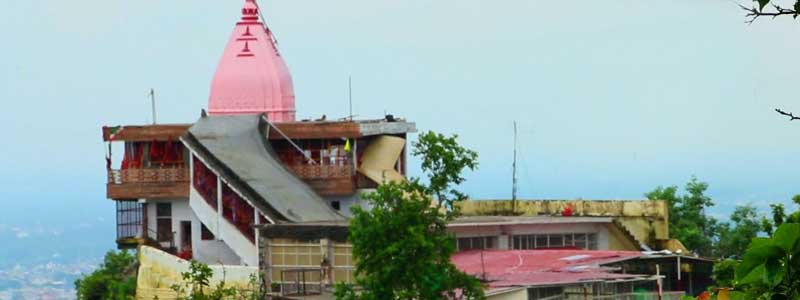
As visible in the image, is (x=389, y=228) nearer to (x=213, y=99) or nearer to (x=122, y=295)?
(x=122, y=295)

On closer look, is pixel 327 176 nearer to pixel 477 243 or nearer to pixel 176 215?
pixel 176 215

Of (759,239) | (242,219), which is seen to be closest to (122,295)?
(242,219)

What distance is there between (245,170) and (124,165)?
176 inches

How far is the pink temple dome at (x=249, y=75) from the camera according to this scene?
182 ft

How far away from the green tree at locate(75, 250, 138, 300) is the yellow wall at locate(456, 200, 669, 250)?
274 inches

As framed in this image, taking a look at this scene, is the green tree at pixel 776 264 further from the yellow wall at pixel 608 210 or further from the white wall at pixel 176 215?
the white wall at pixel 176 215

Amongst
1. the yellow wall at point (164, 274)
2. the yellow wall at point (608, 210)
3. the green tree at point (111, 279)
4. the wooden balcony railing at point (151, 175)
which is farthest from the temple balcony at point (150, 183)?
the yellow wall at point (608, 210)

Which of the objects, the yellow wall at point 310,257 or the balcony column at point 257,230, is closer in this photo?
the yellow wall at point 310,257

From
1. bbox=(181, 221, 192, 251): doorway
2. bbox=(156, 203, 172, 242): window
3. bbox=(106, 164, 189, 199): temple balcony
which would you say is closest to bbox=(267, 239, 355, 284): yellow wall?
bbox=(106, 164, 189, 199): temple balcony

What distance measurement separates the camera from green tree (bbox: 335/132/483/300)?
37.5m

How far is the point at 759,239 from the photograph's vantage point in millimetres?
14812

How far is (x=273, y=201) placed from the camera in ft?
162

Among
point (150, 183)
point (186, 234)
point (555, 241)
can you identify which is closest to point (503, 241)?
point (555, 241)

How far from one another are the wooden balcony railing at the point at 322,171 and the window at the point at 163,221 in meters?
3.18
